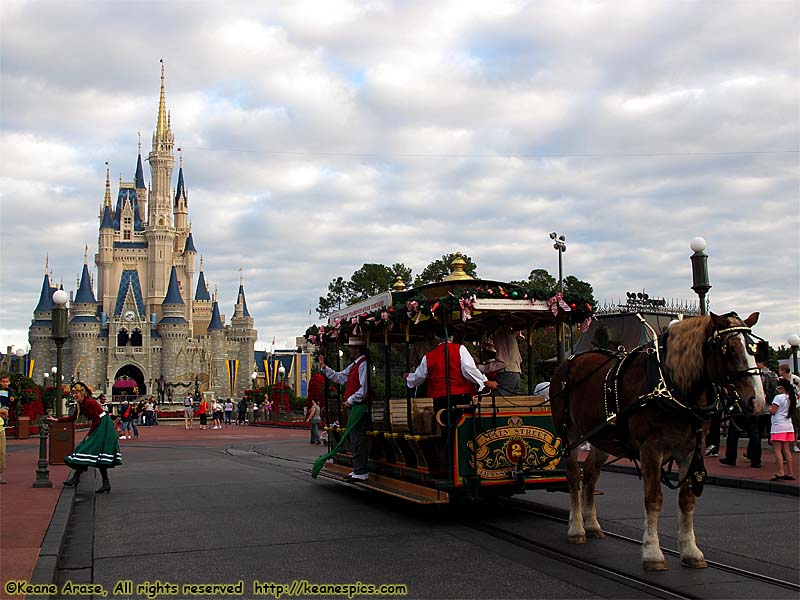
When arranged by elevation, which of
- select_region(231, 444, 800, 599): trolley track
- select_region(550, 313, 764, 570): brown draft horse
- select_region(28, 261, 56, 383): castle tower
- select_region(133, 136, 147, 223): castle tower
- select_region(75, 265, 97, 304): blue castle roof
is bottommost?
select_region(231, 444, 800, 599): trolley track

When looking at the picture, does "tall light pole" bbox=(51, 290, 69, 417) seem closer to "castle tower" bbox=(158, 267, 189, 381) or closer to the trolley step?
the trolley step

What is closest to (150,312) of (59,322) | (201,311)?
(201,311)

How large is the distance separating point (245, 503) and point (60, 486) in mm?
4045

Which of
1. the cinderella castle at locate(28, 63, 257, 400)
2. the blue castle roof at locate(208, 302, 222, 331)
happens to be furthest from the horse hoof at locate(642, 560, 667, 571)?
the blue castle roof at locate(208, 302, 222, 331)

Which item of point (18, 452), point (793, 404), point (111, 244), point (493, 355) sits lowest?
point (18, 452)

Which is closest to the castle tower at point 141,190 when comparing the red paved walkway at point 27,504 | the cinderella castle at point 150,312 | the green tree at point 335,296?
the cinderella castle at point 150,312

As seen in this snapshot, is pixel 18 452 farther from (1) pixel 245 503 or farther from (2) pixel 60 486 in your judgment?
(1) pixel 245 503

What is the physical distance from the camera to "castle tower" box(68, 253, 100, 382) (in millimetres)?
105812

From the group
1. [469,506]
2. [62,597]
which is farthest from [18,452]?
[62,597]

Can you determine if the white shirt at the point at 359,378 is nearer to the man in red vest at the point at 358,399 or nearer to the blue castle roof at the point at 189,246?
the man in red vest at the point at 358,399

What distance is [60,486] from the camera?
13195 millimetres

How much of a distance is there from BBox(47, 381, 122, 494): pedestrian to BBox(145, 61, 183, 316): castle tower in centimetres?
11008

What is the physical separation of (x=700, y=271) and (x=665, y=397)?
→ 8.82 meters

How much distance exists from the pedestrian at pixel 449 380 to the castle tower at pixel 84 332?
342 feet
